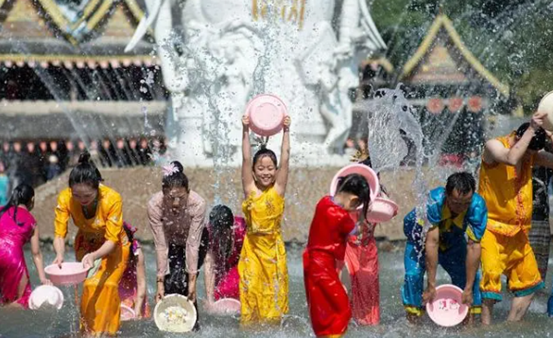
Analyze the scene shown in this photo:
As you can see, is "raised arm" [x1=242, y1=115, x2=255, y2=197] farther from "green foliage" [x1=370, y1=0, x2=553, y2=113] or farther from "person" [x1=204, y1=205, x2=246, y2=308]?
"green foliage" [x1=370, y1=0, x2=553, y2=113]

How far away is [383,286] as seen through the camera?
31.1ft

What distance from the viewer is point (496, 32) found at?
23312 millimetres

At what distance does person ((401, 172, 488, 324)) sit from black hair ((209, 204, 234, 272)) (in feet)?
4.78

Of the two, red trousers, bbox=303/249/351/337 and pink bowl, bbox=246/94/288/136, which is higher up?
pink bowl, bbox=246/94/288/136

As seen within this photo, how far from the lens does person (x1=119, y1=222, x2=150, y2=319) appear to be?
7.42 meters

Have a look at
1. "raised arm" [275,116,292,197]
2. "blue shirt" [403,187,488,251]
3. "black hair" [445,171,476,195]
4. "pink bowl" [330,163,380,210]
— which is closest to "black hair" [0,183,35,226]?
"raised arm" [275,116,292,197]

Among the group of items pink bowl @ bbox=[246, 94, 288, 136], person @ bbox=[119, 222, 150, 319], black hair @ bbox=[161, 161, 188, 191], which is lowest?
person @ bbox=[119, 222, 150, 319]

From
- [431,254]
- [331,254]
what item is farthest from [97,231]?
[431,254]

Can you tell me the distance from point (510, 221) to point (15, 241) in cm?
434

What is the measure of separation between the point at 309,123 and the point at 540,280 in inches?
294

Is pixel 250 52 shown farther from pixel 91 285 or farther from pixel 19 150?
pixel 19 150

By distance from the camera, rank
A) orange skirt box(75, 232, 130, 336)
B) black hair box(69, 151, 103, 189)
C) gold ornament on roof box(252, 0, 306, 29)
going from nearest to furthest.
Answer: black hair box(69, 151, 103, 189)
orange skirt box(75, 232, 130, 336)
gold ornament on roof box(252, 0, 306, 29)

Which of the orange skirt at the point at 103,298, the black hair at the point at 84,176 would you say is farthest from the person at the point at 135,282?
the black hair at the point at 84,176

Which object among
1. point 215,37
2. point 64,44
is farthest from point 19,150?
point 215,37
